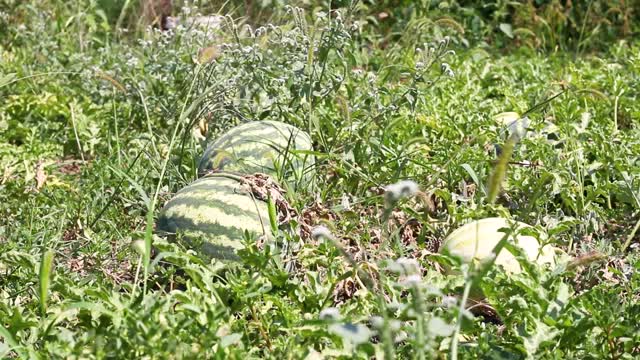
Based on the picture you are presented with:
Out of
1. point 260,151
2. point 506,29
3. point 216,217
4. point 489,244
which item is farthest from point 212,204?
point 506,29

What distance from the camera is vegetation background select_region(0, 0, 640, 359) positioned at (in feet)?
8.26

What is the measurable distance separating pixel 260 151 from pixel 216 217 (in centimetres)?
55

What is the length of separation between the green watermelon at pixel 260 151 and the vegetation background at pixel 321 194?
8 centimetres

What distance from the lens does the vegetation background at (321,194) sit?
252cm

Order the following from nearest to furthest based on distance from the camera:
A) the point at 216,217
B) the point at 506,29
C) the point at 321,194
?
the point at 216,217, the point at 321,194, the point at 506,29

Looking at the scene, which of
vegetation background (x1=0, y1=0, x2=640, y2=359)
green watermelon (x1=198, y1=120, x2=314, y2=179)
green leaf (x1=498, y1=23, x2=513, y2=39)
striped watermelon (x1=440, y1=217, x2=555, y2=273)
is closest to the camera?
vegetation background (x1=0, y1=0, x2=640, y2=359)

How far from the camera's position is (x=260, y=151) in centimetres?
383

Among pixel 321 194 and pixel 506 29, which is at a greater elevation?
pixel 321 194

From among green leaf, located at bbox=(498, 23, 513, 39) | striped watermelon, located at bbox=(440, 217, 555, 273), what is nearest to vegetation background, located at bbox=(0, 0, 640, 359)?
striped watermelon, located at bbox=(440, 217, 555, 273)

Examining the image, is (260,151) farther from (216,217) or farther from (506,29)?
(506,29)

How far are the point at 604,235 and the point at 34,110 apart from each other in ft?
9.61

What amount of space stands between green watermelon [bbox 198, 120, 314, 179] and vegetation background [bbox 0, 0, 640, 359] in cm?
8

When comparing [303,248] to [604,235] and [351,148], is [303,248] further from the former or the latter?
[604,235]

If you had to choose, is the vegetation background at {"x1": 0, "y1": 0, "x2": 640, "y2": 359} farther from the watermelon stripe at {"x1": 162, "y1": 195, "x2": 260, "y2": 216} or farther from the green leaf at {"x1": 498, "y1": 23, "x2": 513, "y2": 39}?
the green leaf at {"x1": 498, "y1": 23, "x2": 513, "y2": 39}
